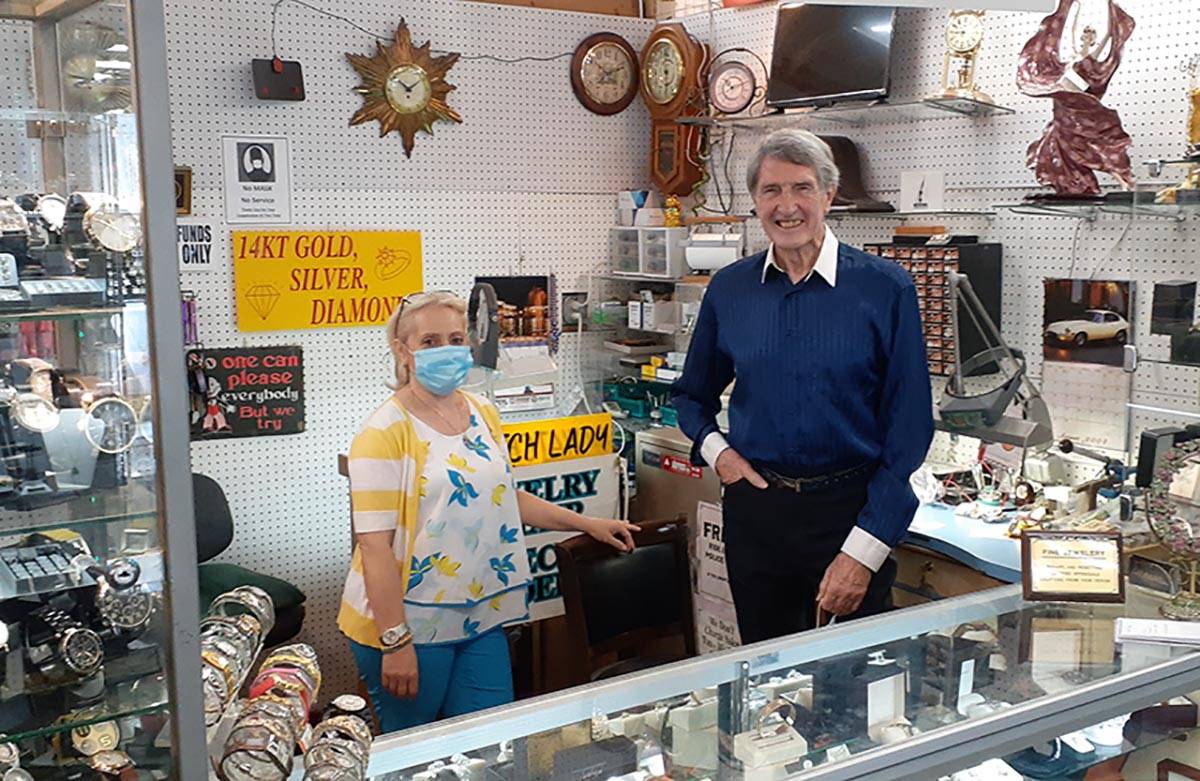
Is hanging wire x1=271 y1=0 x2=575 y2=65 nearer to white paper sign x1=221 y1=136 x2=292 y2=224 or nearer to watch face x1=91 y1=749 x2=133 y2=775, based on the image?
white paper sign x1=221 y1=136 x2=292 y2=224

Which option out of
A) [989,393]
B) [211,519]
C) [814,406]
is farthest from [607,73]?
[814,406]

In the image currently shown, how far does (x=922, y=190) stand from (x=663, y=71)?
1.59 metres

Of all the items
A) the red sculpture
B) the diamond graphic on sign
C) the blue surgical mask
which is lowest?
the blue surgical mask

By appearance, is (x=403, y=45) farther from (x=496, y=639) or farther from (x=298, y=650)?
(x=298, y=650)

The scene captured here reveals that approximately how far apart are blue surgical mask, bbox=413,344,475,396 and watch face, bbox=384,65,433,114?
212 centimetres

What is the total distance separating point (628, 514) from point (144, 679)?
3285mm

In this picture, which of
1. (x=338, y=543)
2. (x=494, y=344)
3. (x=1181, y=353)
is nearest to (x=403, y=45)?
(x=494, y=344)

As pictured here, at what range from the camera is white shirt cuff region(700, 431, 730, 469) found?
282cm

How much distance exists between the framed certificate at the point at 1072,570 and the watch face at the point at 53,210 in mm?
1684

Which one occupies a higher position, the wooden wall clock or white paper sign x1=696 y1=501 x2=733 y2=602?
the wooden wall clock

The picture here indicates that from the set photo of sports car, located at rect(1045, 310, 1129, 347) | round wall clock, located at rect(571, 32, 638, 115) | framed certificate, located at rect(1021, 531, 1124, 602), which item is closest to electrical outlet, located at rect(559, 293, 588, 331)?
round wall clock, located at rect(571, 32, 638, 115)

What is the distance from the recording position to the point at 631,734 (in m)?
1.67

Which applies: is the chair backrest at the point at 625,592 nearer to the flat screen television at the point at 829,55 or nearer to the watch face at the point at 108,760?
the flat screen television at the point at 829,55

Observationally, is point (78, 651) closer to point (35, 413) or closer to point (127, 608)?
point (127, 608)
